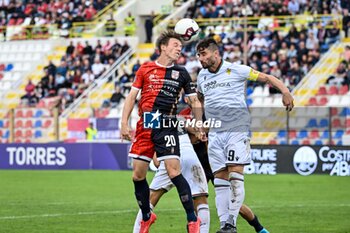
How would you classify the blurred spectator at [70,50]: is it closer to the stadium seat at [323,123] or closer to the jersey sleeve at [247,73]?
the stadium seat at [323,123]

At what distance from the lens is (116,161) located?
3192 cm

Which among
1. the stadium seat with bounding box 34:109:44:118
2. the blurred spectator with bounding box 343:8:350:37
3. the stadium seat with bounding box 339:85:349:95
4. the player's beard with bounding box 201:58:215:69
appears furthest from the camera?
the blurred spectator with bounding box 343:8:350:37

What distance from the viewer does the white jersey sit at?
40.8ft

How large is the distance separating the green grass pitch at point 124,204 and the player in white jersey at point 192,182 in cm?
153

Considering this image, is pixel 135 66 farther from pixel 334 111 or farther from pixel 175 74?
pixel 175 74

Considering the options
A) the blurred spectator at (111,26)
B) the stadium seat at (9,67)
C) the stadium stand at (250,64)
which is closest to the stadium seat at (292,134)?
the stadium stand at (250,64)

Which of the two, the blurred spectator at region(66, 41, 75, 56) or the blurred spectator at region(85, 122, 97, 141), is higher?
the blurred spectator at region(66, 41, 75, 56)

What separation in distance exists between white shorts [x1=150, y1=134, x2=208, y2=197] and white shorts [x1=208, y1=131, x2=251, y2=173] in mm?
303

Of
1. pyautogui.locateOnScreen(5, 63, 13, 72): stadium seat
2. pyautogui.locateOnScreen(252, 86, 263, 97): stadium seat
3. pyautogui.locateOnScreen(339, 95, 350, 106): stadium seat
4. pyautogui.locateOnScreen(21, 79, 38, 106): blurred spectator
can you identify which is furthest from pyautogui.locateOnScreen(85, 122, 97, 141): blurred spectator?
pyautogui.locateOnScreen(5, 63, 13, 72): stadium seat

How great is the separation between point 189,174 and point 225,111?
95cm

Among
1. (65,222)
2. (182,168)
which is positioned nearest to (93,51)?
(65,222)

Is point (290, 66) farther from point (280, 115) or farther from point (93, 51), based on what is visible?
point (93, 51)

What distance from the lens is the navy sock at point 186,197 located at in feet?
37.0

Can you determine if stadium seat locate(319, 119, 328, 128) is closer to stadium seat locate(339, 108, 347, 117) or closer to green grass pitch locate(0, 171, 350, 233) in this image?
stadium seat locate(339, 108, 347, 117)
